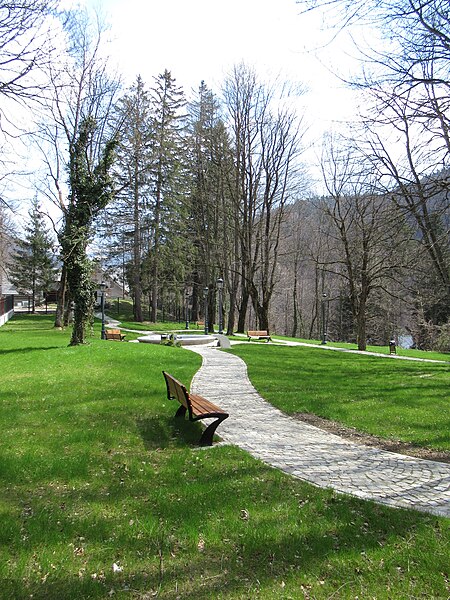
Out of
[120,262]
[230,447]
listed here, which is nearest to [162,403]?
[230,447]

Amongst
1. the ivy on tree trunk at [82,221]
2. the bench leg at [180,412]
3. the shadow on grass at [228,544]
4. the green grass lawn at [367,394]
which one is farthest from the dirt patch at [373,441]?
the ivy on tree trunk at [82,221]

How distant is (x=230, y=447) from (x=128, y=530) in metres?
2.31

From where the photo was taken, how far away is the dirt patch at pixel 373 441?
5.75 m

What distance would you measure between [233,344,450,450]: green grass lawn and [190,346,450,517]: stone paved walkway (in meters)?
0.85

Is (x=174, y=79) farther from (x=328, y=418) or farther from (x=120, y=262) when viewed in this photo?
(x=328, y=418)

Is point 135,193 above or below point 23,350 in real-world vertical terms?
above

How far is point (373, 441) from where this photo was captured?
6.32 m

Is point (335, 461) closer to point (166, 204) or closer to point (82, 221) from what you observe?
point (82, 221)

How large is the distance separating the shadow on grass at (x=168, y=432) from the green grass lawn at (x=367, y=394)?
2.32 meters

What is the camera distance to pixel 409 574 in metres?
2.96

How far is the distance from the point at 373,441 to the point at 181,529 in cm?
381

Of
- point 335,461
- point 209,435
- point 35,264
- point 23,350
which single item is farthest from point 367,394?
point 35,264

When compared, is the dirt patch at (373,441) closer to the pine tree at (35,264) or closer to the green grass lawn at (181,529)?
the green grass lawn at (181,529)

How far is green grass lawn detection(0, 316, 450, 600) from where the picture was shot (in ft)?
9.32
